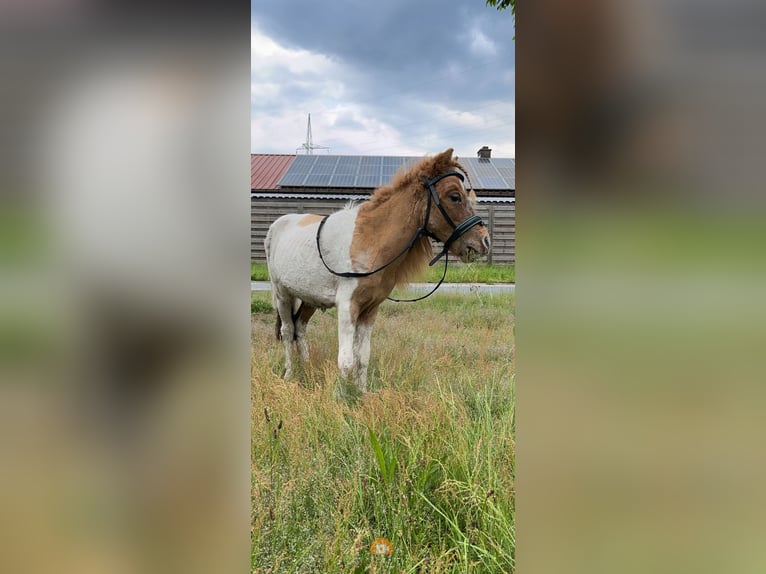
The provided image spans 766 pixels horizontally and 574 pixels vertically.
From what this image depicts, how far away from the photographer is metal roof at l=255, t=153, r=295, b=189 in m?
11.0

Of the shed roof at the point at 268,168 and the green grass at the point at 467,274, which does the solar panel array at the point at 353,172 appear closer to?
the shed roof at the point at 268,168

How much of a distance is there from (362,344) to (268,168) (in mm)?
11023

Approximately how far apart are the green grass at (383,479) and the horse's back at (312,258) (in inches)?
18.8

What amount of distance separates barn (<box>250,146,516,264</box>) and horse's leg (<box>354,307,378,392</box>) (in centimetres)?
453

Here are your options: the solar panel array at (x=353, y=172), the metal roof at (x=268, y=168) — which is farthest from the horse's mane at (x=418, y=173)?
the metal roof at (x=268, y=168)

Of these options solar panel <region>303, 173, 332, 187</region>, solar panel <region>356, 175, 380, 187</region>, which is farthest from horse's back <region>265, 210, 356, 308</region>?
Result: solar panel <region>303, 173, 332, 187</region>

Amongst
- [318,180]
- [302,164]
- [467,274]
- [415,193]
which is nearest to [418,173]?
[415,193]

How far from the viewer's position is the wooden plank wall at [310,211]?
7.64 meters

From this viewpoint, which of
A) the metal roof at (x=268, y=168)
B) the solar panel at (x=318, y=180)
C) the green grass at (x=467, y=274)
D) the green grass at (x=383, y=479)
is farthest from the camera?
the metal roof at (x=268, y=168)
